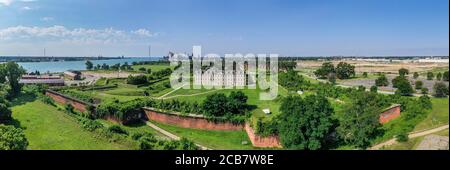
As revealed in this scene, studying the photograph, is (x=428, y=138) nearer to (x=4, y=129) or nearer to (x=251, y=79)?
(x=4, y=129)

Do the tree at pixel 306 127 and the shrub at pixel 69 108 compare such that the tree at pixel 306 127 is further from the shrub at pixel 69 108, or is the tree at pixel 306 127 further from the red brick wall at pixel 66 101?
the shrub at pixel 69 108

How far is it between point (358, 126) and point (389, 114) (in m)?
5.31

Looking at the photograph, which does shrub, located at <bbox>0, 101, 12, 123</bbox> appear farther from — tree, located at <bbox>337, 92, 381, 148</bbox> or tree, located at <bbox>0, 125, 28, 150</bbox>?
tree, located at <bbox>337, 92, 381, 148</bbox>

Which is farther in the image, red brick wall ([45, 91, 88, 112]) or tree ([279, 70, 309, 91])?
tree ([279, 70, 309, 91])

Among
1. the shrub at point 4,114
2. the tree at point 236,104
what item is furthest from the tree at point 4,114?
the tree at point 236,104

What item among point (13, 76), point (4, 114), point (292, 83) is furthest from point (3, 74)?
point (292, 83)

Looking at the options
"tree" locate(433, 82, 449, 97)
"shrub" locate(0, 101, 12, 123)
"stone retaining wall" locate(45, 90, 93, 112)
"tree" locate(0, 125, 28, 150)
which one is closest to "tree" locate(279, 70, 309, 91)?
"tree" locate(433, 82, 449, 97)

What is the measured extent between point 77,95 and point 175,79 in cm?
923

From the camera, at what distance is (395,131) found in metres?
12.1

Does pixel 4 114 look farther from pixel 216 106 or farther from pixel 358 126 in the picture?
pixel 358 126

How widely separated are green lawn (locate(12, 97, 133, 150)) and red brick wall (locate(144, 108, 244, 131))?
399 centimetres

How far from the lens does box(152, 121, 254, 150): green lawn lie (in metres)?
13.6
